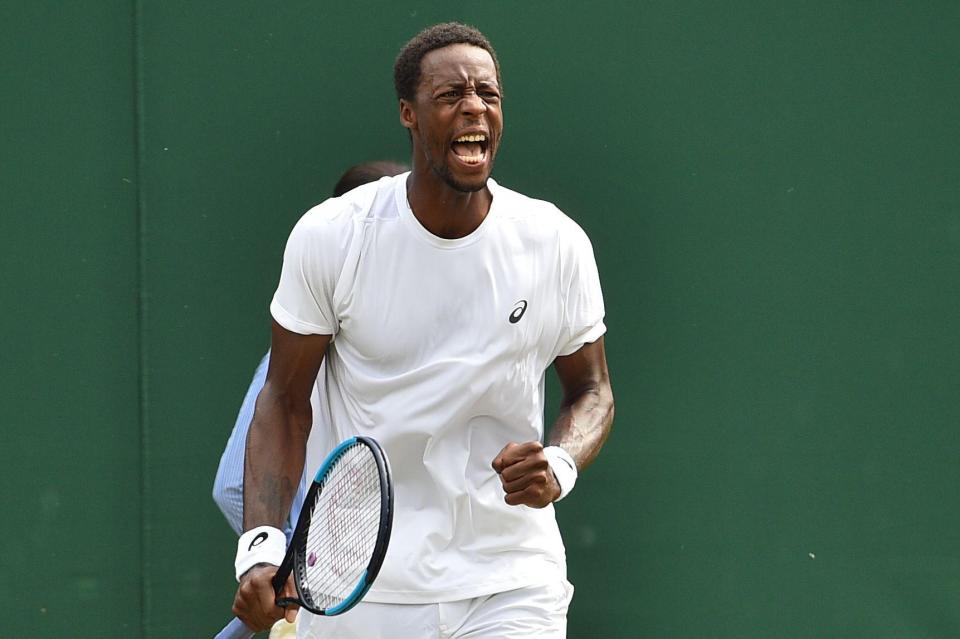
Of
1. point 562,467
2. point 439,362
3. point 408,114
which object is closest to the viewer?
point 562,467

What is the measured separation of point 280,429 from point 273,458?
0.07 metres

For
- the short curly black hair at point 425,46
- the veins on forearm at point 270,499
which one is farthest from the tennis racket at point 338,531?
the short curly black hair at point 425,46

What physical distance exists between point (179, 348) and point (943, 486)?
7.76 ft

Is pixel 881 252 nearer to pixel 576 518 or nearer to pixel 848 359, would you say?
pixel 848 359

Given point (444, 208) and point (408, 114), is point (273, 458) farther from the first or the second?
point (408, 114)

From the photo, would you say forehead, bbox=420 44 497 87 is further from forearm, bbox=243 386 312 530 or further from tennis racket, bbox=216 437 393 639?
tennis racket, bbox=216 437 393 639

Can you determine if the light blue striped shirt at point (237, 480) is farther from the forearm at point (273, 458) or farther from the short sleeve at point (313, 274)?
the short sleeve at point (313, 274)

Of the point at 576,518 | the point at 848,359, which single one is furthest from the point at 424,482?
the point at 848,359

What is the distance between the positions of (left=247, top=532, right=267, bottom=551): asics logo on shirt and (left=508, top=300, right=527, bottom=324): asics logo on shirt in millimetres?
709

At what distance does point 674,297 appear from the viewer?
4.87 meters

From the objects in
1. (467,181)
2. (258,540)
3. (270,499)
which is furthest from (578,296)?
(258,540)

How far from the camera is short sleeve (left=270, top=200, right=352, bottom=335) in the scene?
11.6 ft

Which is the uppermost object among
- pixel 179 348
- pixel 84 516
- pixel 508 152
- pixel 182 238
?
pixel 508 152

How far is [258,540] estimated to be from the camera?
3281 millimetres
